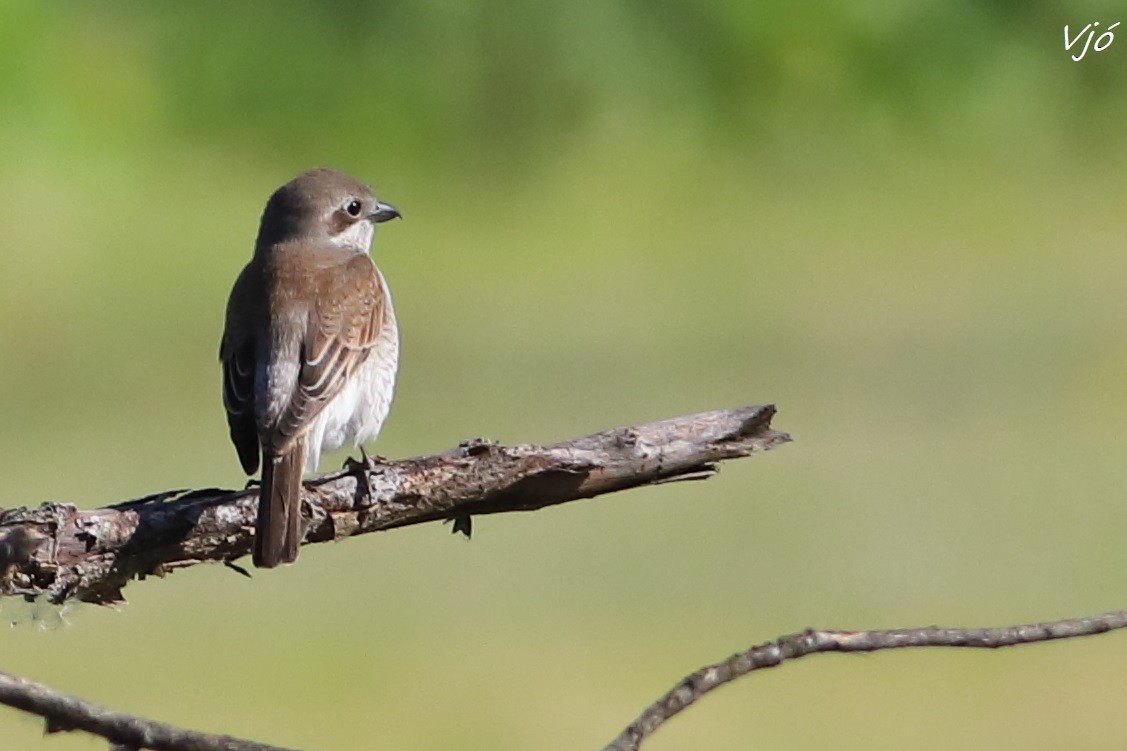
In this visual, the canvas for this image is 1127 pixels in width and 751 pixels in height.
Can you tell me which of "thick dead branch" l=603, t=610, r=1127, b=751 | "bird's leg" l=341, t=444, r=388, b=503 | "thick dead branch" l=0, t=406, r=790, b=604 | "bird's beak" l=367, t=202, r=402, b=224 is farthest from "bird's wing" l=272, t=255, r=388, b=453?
"thick dead branch" l=603, t=610, r=1127, b=751

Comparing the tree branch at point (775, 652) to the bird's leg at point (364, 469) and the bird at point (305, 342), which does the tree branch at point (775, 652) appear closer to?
the bird's leg at point (364, 469)

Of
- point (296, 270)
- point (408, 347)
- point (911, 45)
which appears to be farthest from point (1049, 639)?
point (911, 45)

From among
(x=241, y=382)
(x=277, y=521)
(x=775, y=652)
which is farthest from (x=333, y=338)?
(x=775, y=652)

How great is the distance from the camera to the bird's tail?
2.80 m

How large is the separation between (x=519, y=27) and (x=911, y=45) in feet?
6.00

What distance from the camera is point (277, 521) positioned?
284 cm

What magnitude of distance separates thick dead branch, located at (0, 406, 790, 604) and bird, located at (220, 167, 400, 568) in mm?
208

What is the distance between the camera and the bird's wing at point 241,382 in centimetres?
336

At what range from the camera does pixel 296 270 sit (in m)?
3.69

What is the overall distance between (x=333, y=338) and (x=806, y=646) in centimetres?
176

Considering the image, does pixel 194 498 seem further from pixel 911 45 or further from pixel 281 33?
pixel 911 45
